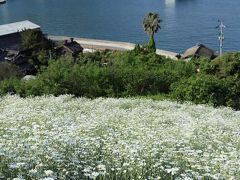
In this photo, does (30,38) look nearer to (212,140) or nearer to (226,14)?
(212,140)

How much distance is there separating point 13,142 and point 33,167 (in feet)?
3.32

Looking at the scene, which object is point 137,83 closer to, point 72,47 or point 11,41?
point 72,47

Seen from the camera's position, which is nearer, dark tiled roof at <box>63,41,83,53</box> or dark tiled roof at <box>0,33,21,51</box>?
dark tiled roof at <box>63,41,83,53</box>

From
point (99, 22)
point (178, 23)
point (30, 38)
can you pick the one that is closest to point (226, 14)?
point (178, 23)

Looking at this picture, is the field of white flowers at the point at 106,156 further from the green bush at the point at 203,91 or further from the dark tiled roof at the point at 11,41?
the dark tiled roof at the point at 11,41

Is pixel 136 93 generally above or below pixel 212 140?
below

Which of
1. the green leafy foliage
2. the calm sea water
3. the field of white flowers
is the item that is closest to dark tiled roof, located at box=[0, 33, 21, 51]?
the calm sea water

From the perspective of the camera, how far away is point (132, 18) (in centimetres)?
11931

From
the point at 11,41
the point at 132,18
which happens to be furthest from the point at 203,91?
the point at 132,18

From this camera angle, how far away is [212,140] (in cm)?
1296

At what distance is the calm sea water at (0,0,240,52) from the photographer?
97.6 metres

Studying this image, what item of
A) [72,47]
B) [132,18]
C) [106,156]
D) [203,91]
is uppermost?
[106,156]

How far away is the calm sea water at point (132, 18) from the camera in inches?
3844

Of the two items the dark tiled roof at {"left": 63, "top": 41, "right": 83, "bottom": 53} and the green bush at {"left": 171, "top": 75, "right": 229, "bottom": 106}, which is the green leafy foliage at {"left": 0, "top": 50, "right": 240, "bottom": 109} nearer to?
the green bush at {"left": 171, "top": 75, "right": 229, "bottom": 106}
